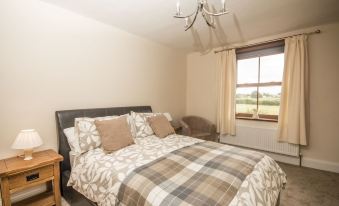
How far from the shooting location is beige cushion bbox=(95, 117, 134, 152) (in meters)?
1.97

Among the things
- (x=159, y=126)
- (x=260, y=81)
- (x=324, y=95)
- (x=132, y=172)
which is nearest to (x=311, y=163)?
(x=324, y=95)

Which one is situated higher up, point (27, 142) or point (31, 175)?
point (27, 142)

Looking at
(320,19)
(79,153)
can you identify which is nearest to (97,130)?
(79,153)

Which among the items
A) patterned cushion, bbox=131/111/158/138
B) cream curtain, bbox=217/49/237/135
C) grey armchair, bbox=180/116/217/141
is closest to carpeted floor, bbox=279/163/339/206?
cream curtain, bbox=217/49/237/135

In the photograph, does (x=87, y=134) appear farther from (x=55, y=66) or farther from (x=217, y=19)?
(x=217, y=19)

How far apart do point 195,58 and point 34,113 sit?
3493 mm

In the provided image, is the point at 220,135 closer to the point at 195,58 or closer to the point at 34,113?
the point at 195,58

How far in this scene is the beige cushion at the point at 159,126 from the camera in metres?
2.63

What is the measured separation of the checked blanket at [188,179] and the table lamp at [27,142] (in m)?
1.11

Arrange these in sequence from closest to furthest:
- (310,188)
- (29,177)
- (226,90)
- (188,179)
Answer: (188,179) → (29,177) → (310,188) → (226,90)

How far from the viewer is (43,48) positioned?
2.09 m

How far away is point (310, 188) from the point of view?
7.65 ft

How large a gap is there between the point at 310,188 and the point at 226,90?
2135mm

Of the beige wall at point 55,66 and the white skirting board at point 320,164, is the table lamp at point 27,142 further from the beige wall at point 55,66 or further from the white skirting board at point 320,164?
the white skirting board at point 320,164
